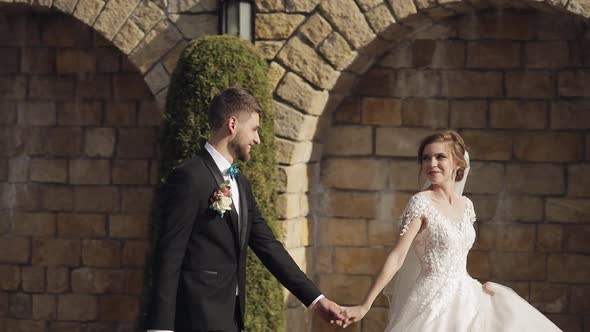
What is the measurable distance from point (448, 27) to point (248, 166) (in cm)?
174

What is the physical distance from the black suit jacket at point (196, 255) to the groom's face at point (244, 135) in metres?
0.11

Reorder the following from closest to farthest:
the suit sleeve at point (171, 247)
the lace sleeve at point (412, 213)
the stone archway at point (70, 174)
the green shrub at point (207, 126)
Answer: the suit sleeve at point (171, 247) < the lace sleeve at point (412, 213) < the green shrub at point (207, 126) < the stone archway at point (70, 174)

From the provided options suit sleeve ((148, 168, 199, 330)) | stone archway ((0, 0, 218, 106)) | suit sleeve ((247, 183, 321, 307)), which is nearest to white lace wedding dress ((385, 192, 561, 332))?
suit sleeve ((247, 183, 321, 307))

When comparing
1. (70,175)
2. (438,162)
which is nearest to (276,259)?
(438,162)

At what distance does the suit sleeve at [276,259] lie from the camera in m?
4.71

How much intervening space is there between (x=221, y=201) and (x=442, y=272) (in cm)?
139

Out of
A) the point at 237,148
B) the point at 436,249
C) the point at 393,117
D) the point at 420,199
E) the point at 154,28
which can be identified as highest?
the point at 154,28

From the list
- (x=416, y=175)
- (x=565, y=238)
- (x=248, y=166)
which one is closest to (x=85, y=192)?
(x=248, y=166)

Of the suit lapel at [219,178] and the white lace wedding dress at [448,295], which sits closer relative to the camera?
the suit lapel at [219,178]

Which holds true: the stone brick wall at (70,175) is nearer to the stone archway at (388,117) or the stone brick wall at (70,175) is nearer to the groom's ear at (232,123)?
the stone archway at (388,117)

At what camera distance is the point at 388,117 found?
706 cm

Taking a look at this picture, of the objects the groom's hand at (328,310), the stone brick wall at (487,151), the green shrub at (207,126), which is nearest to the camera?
the groom's hand at (328,310)

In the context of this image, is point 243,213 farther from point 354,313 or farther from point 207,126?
point 207,126

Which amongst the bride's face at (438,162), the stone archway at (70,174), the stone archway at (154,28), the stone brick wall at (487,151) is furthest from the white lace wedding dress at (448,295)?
the stone archway at (70,174)
